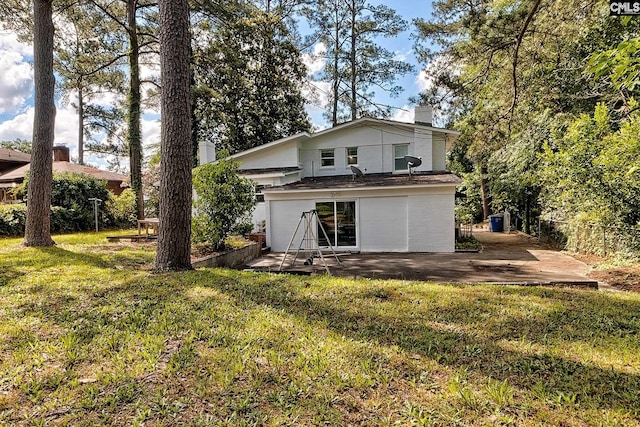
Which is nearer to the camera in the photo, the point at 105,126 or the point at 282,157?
the point at 282,157

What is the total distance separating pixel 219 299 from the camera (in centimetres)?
492

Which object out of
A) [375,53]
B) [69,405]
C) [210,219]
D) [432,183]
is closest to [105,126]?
[375,53]

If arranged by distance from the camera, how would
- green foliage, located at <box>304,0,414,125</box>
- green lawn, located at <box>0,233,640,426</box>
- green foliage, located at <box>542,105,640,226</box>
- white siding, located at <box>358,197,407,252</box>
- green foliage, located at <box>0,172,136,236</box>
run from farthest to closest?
1. green foliage, located at <box>304,0,414,125</box>
2. green foliage, located at <box>0,172,136,236</box>
3. white siding, located at <box>358,197,407,252</box>
4. green foliage, located at <box>542,105,640,226</box>
5. green lawn, located at <box>0,233,640,426</box>

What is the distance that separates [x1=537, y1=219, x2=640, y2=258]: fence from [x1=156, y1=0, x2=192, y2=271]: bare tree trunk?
1086 centimetres

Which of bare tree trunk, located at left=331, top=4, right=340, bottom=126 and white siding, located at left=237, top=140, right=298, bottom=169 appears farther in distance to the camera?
bare tree trunk, located at left=331, top=4, right=340, bottom=126

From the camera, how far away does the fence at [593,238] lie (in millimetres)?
8781

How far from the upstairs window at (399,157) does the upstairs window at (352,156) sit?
1753 mm

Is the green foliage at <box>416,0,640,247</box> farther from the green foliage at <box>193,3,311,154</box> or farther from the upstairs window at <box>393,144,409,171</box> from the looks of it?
the green foliage at <box>193,3,311,154</box>

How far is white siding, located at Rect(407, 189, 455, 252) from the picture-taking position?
1220 cm

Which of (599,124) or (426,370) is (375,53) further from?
(426,370)

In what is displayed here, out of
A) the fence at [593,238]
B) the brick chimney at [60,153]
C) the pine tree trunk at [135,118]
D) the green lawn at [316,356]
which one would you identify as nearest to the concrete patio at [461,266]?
the fence at [593,238]

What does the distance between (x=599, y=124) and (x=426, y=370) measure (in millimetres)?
8999

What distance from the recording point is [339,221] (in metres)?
13.2

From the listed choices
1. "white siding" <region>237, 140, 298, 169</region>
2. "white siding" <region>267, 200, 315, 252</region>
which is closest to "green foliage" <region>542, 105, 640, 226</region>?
"white siding" <region>267, 200, 315, 252</region>
